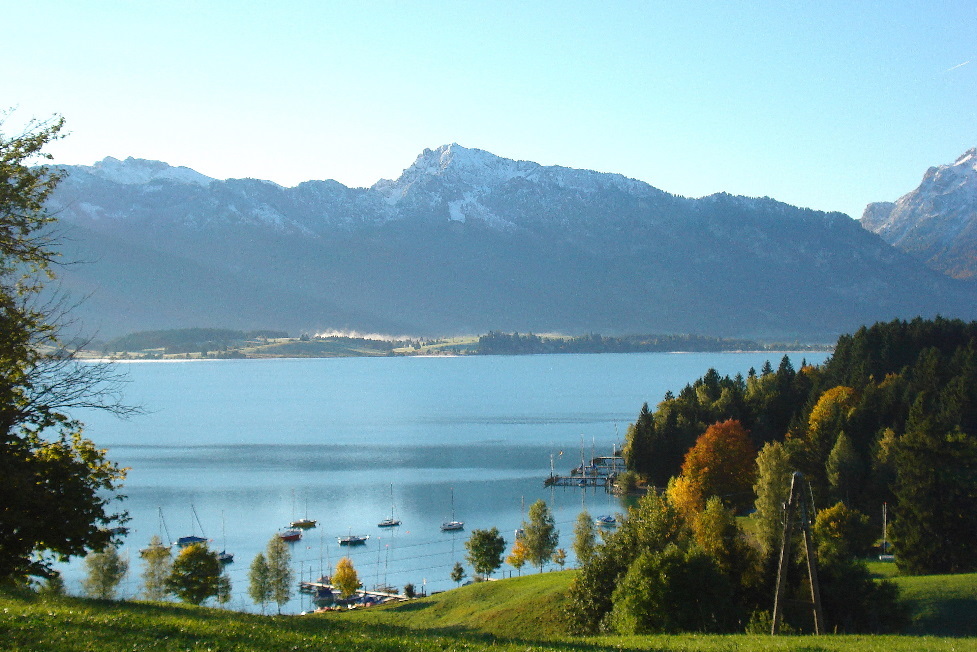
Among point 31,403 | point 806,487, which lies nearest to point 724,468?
point 806,487

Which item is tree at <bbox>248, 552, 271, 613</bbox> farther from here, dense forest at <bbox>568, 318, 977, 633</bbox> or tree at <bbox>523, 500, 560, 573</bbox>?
dense forest at <bbox>568, 318, 977, 633</bbox>

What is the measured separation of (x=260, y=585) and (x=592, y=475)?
5108 cm

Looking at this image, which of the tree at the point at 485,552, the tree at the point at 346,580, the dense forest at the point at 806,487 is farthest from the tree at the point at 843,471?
the tree at the point at 346,580

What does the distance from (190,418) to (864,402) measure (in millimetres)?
130108

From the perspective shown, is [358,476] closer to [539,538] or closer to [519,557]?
[519,557]

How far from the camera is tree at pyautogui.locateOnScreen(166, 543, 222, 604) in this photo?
46.3 meters

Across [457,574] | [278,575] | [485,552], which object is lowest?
[457,574]

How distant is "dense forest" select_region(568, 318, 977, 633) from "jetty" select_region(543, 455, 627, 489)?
311 inches

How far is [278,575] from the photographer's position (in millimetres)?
50219

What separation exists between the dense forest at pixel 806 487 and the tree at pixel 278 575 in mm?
20091

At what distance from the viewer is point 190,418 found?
166 metres

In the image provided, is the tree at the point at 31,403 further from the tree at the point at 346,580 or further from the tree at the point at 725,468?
the tree at the point at 725,468

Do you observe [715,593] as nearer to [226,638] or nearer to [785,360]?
[226,638]

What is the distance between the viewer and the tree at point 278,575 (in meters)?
49.7
